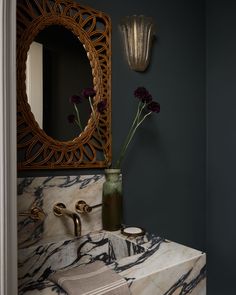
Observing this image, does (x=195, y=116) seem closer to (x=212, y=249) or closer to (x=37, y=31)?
(x=212, y=249)

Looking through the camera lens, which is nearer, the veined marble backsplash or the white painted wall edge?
the white painted wall edge

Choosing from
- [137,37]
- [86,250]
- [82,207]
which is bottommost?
[86,250]

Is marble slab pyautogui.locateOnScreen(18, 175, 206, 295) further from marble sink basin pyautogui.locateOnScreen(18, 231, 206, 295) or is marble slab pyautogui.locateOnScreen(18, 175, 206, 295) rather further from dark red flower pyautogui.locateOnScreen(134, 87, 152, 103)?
dark red flower pyautogui.locateOnScreen(134, 87, 152, 103)

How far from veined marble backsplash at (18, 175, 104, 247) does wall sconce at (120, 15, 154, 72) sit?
67 centimetres

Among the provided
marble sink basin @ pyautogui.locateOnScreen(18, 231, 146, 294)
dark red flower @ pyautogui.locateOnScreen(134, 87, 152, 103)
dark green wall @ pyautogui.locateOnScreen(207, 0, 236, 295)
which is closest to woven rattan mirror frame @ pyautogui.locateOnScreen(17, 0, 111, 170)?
dark red flower @ pyautogui.locateOnScreen(134, 87, 152, 103)

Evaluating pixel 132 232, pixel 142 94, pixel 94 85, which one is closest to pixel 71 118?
pixel 94 85

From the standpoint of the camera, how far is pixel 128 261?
37.6 inches

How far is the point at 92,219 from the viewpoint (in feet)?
4.26

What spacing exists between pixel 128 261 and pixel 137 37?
1120 mm

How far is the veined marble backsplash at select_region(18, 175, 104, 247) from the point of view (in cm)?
110

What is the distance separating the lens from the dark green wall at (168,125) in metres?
1.48

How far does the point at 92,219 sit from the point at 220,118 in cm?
117

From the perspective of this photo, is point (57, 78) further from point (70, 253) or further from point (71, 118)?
point (70, 253)

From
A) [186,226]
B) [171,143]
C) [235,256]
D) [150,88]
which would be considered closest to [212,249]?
[235,256]
